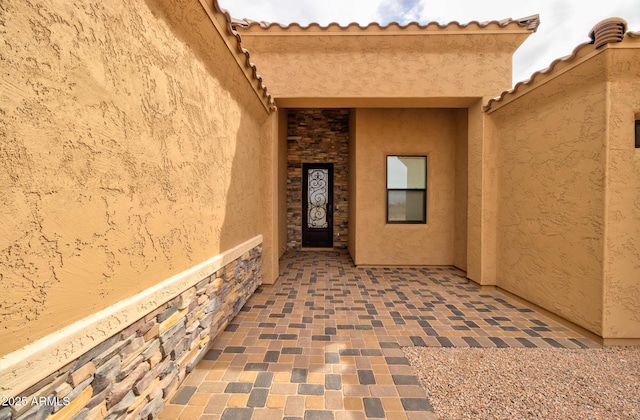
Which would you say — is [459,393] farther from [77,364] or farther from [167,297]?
[77,364]

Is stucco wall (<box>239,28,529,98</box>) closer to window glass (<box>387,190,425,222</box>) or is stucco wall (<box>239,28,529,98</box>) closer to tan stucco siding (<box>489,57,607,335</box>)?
tan stucco siding (<box>489,57,607,335</box>)

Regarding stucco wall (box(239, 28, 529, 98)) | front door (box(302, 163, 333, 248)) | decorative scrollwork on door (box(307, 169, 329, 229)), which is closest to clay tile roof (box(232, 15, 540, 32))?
stucco wall (box(239, 28, 529, 98))

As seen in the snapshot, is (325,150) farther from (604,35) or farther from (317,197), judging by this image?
(604,35)

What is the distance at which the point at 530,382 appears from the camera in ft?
7.11

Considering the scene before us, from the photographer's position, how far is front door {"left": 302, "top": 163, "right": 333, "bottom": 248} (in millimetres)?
8023

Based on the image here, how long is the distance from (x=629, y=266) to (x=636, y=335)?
722mm

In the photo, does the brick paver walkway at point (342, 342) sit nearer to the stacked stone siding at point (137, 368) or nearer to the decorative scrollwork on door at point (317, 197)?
the stacked stone siding at point (137, 368)

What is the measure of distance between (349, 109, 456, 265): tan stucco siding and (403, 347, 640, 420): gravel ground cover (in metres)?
3.28

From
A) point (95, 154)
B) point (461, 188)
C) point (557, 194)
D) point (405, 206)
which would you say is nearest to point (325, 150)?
point (405, 206)

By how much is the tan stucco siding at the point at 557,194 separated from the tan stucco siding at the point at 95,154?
4.03 meters

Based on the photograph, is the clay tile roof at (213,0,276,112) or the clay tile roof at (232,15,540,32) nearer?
the clay tile roof at (213,0,276,112)

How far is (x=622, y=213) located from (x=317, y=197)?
248 inches

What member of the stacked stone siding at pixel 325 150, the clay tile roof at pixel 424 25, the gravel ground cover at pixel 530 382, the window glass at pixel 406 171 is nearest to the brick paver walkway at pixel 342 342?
the gravel ground cover at pixel 530 382

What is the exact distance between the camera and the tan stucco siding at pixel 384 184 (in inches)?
231
